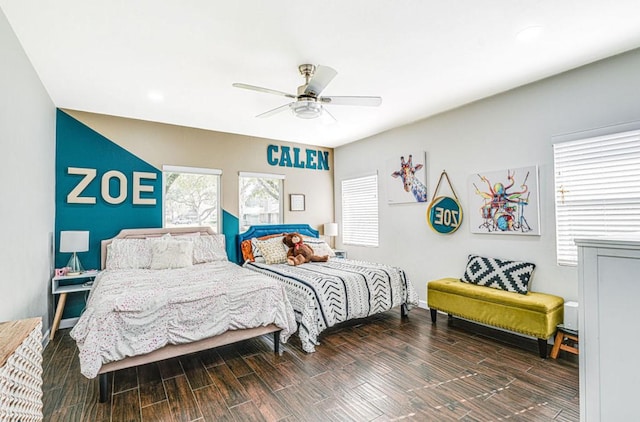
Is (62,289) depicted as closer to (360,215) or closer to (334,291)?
(334,291)

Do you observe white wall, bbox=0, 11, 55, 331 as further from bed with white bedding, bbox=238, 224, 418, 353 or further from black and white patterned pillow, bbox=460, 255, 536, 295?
black and white patterned pillow, bbox=460, 255, 536, 295

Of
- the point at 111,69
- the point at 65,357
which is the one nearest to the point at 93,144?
the point at 111,69

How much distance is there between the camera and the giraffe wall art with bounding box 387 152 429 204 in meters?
4.48

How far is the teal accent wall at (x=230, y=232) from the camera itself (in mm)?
5000

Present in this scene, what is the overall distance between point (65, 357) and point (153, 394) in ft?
4.35

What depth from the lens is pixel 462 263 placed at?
157 inches

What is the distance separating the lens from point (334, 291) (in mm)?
3379

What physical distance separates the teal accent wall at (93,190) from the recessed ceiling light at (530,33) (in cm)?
452

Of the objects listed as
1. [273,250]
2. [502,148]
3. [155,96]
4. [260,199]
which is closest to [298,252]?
[273,250]

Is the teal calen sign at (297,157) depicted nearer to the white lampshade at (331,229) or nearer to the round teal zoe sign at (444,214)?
the white lampshade at (331,229)

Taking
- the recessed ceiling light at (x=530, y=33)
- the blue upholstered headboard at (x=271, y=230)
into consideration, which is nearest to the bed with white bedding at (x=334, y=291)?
the blue upholstered headboard at (x=271, y=230)

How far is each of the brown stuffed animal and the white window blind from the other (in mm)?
2826

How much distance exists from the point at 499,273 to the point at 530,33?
2.34m

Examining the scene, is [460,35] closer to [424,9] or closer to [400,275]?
[424,9]
